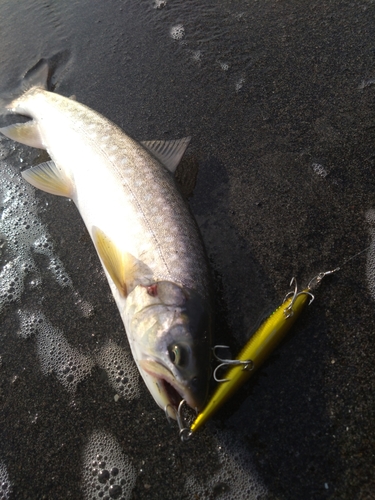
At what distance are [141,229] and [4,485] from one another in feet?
5.43

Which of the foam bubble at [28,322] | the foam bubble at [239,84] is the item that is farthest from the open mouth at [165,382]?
the foam bubble at [239,84]

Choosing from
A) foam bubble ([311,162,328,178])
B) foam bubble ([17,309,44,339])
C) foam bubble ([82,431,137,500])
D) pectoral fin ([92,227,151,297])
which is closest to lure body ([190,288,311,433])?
foam bubble ([82,431,137,500])

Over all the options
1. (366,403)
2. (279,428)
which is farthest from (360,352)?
(279,428)

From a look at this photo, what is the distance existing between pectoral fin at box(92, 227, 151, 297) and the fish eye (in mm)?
450

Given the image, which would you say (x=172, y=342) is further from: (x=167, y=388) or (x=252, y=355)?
(x=252, y=355)

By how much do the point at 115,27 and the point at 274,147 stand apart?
2.47 m

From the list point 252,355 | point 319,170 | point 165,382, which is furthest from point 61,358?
point 319,170

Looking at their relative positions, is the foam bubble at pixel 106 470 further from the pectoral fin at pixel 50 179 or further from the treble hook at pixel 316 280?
the pectoral fin at pixel 50 179

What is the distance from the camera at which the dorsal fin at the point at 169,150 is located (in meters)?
2.93

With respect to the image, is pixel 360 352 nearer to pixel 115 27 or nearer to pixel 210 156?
pixel 210 156

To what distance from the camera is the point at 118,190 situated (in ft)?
8.71

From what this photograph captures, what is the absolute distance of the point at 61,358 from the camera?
97.3 inches

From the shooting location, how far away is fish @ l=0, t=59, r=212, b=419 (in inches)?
78.8

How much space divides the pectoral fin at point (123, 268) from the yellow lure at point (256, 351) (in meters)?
0.70
